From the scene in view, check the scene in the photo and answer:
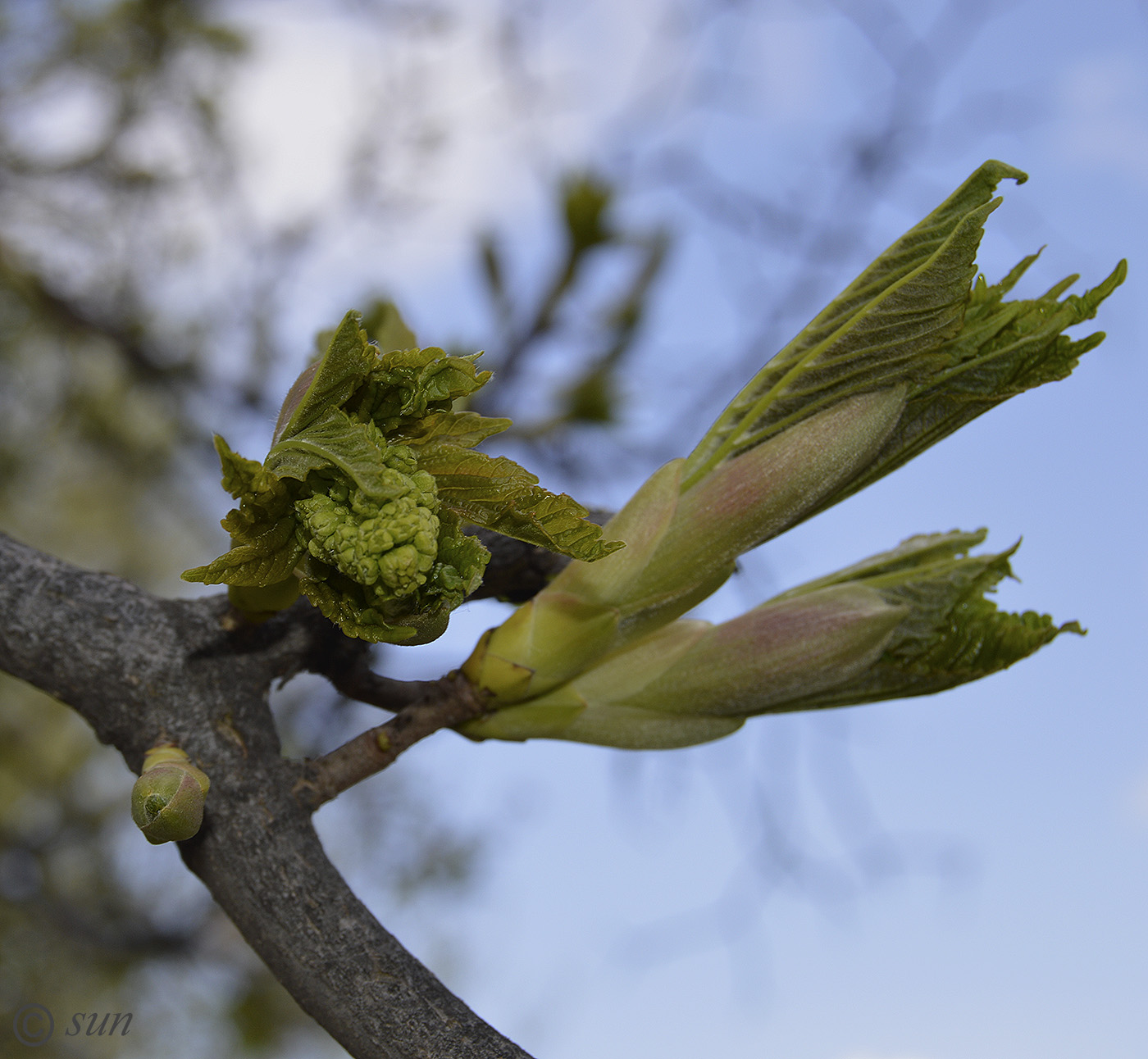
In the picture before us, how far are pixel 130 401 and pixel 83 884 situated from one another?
1.98 metres

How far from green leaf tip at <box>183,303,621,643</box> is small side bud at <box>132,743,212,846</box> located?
0.16 metres

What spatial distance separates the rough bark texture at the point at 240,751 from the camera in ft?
Result: 2.61

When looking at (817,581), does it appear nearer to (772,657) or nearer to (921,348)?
(772,657)

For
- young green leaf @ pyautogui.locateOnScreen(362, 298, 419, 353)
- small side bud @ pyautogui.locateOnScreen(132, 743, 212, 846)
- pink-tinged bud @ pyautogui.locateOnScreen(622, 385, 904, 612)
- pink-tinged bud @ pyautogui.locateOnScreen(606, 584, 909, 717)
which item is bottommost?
small side bud @ pyautogui.locateOnScreen(132, 743, 212, 846)

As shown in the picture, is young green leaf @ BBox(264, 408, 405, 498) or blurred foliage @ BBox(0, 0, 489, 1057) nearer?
young green leaf @ BBox(264, 408, 405, 498)

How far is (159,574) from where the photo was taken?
195 inches

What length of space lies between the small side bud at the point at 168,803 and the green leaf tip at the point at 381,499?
0.16 m

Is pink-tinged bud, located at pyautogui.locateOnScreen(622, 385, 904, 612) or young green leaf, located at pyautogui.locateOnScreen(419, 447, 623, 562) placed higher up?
pink-tinged bud, located at pyautogui.locateOnScreen(622, 385, 904, 612)

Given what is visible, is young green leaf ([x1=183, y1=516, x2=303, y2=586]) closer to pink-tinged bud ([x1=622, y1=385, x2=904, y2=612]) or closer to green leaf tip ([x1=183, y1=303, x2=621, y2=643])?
green leaf tip ([x1=183, y1=303, x2=621, y2=643])

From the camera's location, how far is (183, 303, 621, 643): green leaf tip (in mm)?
645

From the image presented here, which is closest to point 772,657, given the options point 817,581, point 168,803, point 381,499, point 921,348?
point 817,581

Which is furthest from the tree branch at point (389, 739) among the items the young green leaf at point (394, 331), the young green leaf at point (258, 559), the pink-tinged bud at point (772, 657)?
the young green leaf at point (394, 331)

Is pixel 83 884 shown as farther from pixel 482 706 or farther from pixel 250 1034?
pixel 482 706

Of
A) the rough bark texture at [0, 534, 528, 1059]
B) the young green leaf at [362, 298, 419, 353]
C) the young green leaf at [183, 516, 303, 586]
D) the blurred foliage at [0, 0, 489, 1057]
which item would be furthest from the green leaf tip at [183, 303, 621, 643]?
the blurred foliage at [0, 0, 489, 1057]
